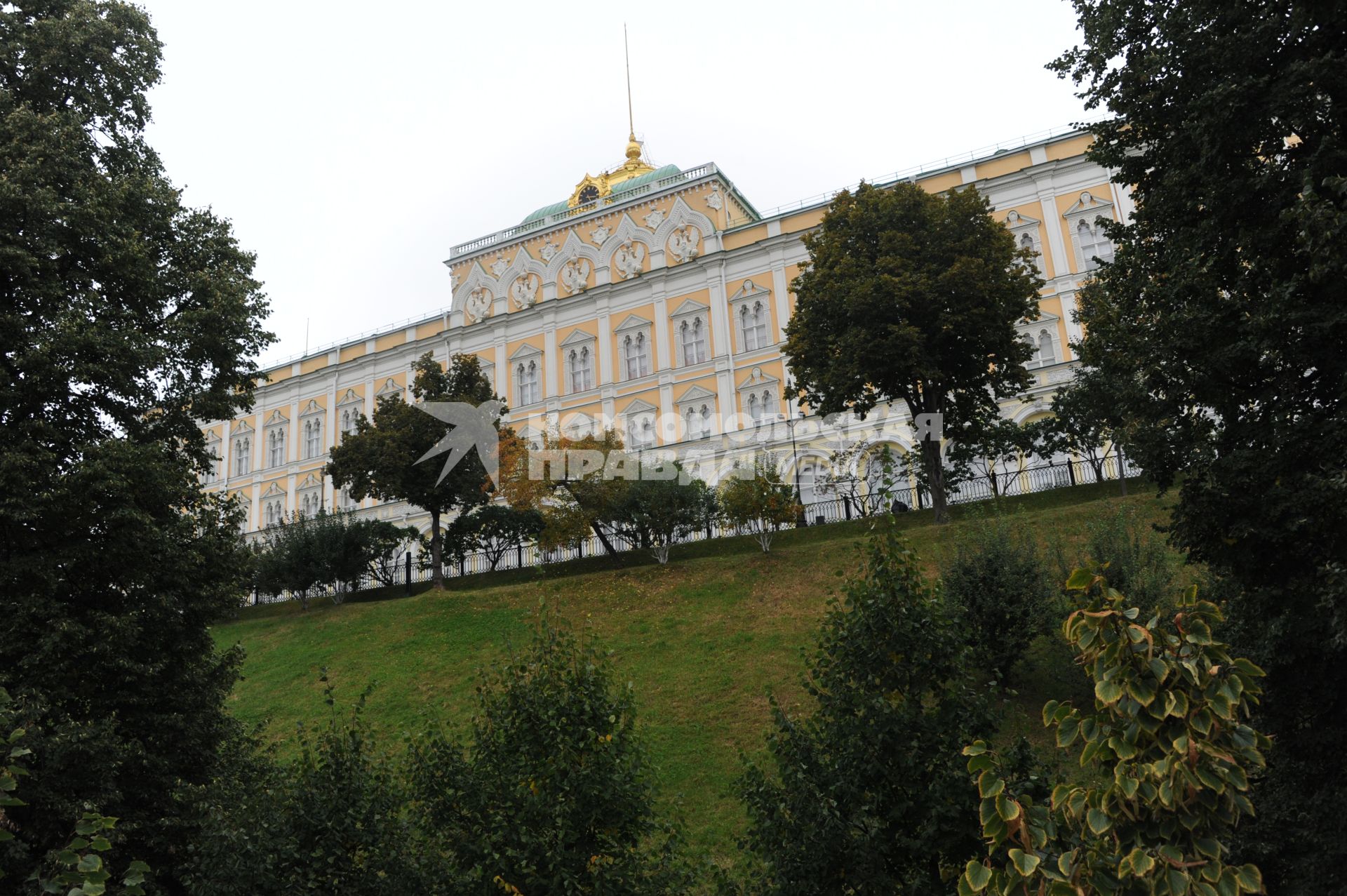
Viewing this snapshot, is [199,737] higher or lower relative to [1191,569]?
lower

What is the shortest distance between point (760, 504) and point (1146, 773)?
20.8m

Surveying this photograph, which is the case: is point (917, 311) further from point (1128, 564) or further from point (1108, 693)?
point (1108, 693)

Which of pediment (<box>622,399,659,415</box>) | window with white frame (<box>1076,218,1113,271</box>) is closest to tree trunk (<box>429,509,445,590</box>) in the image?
pediment (<box>622,399,659,415</box>)

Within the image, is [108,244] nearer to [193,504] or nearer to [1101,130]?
[193,504]

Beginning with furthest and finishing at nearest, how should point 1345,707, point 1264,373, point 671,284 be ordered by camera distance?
1. point 671,284
2. point 1264,373
3. point 1345,707

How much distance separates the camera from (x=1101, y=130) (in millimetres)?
10180

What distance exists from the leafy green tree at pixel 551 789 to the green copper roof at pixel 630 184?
36304mm

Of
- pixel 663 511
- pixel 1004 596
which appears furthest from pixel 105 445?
pixel 663 511

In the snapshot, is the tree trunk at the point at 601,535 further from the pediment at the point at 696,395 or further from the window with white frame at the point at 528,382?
the window with white frame at the point at 528,382

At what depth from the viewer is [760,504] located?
24.0 metres

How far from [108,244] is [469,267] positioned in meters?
33.1

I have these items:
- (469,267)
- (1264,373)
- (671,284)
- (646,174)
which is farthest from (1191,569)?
(469,267)

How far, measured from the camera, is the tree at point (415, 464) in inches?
1105

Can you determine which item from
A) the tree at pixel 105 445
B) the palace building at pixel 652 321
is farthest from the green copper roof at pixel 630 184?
the tree at pixel 105 445
